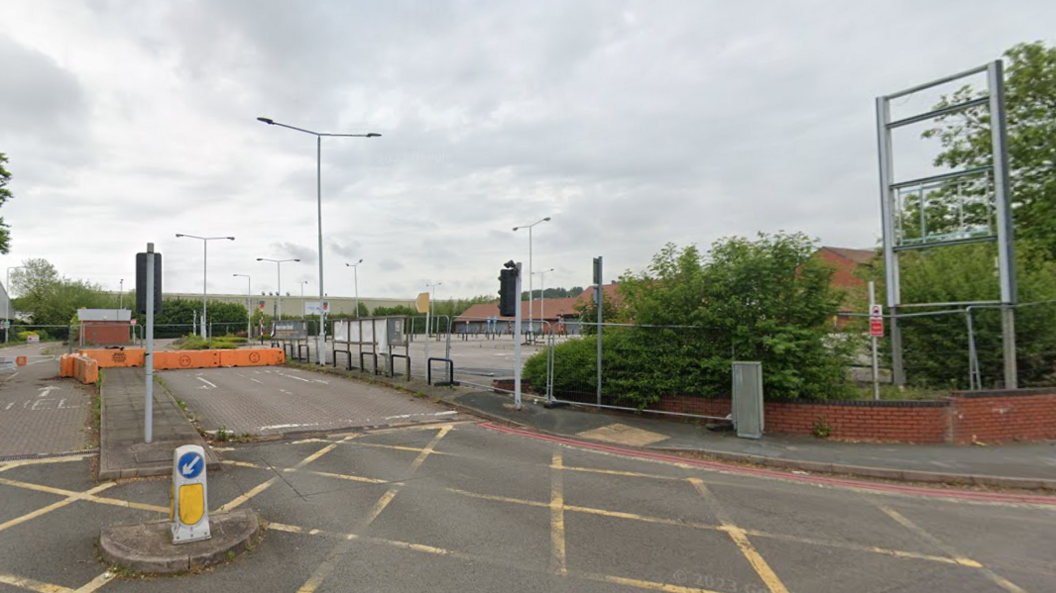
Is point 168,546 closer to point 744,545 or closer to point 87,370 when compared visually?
point 744,545

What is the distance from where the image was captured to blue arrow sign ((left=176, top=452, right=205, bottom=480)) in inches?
184

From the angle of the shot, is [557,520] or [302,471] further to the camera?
[302,471]

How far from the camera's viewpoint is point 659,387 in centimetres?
1062

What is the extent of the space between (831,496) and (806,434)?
10.3 ft

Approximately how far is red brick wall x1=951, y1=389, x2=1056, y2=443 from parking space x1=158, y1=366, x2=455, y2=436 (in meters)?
9.17

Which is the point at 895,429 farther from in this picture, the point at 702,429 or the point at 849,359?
the point at 702,429

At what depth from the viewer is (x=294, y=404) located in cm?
1295

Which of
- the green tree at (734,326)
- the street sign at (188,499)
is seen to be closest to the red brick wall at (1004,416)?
the green tree at (734,326)

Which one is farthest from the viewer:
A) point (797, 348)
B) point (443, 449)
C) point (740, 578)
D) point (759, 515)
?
point (797, 348)

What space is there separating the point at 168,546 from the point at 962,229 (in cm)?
1316

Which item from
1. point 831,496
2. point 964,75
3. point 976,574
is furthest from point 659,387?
point 964,75

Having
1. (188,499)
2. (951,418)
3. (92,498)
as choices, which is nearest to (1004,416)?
(951,418)

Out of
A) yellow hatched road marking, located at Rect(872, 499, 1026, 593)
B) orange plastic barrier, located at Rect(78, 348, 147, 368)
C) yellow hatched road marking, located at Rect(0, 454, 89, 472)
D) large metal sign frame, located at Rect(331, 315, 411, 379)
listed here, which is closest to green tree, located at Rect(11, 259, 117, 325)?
orange plastic barrier, located at Rect(78, 348, 147, 368)

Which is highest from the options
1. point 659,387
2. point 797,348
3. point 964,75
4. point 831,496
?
point 964,75
